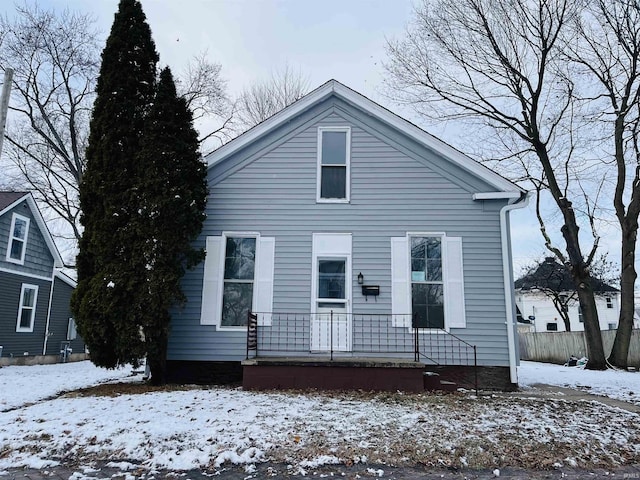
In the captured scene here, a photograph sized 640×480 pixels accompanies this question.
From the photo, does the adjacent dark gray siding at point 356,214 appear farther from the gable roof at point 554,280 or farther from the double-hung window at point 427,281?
the gable roof at point 554,280

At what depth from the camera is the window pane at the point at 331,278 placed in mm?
8836

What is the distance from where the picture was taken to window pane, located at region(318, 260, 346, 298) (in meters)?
8.84

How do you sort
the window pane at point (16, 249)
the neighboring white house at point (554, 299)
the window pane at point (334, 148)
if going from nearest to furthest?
the window pane at point (334, 148)
the window pane at point (16, 249)
the neighboring white house at point (554, 299)

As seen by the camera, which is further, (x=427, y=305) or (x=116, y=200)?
(x=427, y=305)

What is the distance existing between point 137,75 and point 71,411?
5.83 m

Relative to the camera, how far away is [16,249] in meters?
15.4

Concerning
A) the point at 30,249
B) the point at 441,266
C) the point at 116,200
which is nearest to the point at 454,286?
the point at 441,266

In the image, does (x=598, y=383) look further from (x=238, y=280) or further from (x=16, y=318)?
(x=16, y=318)

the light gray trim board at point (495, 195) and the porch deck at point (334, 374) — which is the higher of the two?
the light gray trim board at point (495, 195)

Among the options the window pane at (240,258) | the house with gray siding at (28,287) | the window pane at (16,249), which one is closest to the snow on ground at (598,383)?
the window pane at (240,258)

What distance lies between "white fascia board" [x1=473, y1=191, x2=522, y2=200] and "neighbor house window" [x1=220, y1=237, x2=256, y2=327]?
15.0 feet

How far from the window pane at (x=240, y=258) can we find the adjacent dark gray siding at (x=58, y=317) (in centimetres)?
1134

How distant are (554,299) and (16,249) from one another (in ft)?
101

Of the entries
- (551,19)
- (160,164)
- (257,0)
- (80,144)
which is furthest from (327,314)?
(80,144)
